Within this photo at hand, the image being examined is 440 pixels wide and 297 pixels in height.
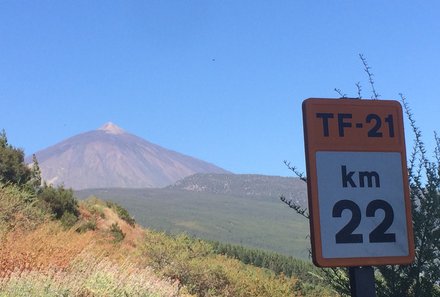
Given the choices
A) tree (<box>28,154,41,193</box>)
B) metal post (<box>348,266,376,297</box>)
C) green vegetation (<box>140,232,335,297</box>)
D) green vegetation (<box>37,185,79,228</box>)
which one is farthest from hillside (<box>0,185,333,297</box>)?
metal post (<box>348,266,376,297</box>)

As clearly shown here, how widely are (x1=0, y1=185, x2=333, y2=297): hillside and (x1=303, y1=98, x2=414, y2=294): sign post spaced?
4632 millimetres

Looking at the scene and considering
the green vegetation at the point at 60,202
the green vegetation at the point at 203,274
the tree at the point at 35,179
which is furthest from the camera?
the tree at the point at 35,179

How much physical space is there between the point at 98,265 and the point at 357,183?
618cm

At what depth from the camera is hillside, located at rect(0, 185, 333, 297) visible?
22.8 ft

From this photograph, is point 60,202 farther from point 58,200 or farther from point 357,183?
point 357,183

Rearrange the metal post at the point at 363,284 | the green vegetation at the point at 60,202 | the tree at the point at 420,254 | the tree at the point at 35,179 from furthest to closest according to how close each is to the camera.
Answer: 1. the tree at the point at 35,179
2. the green vegetation at the point at 60,202
3. the tree at the point at 420,254
4. the metal post at the point at 363,284

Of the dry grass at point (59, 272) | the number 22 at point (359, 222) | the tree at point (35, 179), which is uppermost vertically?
the tree at point (35, 179)

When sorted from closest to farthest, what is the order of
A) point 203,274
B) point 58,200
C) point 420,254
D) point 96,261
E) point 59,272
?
point 420,254 < point 59,272 < point 96,261 < point 203,274 < point 58,200

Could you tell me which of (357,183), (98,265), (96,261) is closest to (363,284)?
(357,183)

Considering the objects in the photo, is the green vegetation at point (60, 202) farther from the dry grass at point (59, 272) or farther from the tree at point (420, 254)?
the tree at point (420, 254)

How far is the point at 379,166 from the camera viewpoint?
2656 mm

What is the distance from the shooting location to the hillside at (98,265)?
6.95 metres

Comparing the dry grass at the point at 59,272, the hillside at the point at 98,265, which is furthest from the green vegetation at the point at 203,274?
the dry grass at the point at 59,272

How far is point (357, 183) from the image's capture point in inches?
102
